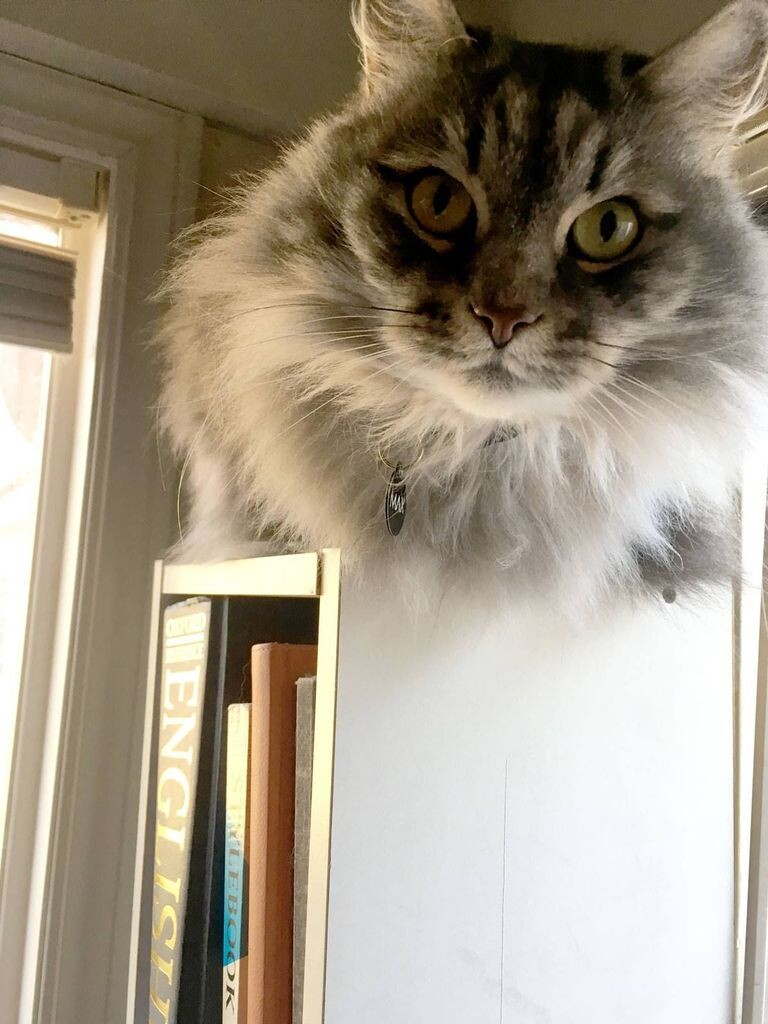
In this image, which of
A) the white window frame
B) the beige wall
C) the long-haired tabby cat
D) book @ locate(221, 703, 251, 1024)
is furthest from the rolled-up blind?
book @ locate(221, 703, 251, 1024)

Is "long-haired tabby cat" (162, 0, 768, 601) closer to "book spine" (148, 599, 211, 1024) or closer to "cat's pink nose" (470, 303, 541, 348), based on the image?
"cat's pink nose" (470, 303, 541, 348)

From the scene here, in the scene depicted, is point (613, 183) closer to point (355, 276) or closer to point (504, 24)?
point (355, 276)

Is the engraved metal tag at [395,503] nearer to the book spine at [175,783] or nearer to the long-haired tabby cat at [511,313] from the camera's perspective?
the long-haired tabby cat at [511,313]

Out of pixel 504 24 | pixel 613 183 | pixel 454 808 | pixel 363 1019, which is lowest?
pixel 363 1019

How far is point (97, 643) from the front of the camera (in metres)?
1.27

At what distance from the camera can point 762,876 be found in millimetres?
900

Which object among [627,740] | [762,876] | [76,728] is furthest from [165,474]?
[762,876]

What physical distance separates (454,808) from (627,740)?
0.20m

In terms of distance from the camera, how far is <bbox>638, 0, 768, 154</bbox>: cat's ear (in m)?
0.68

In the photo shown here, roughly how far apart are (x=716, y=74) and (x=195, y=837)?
0.88 meters

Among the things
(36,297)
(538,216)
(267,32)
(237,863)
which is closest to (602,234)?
(538,216)

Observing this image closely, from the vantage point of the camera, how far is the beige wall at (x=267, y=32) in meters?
1.23

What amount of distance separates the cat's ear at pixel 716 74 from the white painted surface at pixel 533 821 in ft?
1.45

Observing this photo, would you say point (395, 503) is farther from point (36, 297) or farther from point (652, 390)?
point (36, 297)
